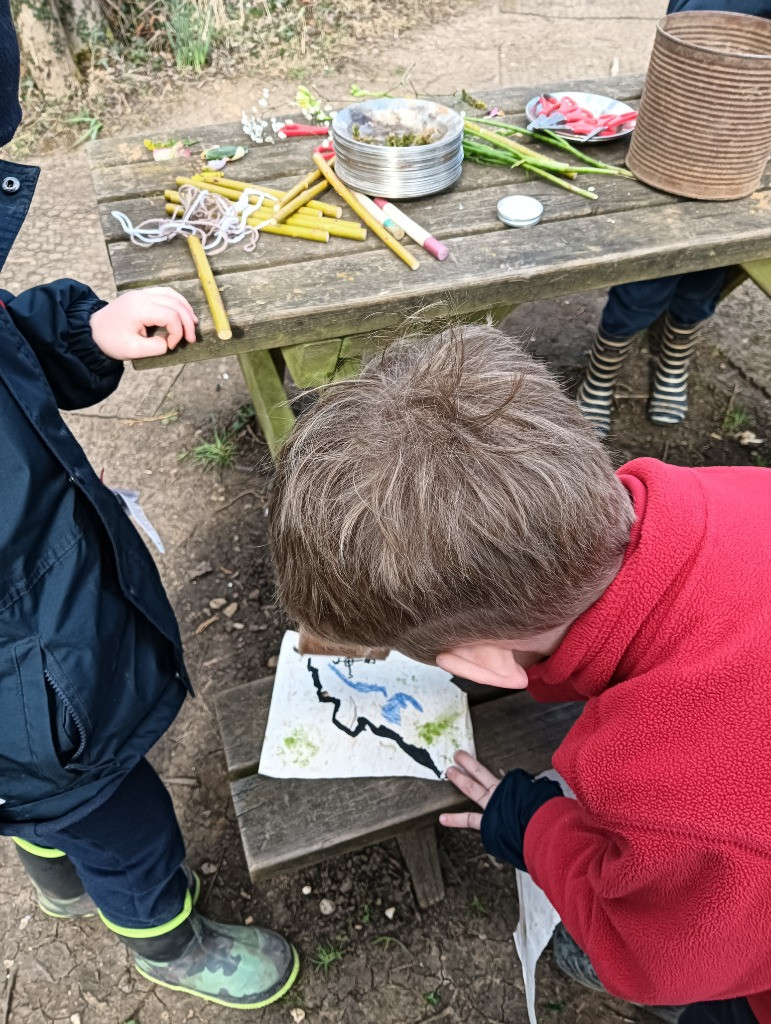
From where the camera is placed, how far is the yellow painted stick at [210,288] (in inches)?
55.4

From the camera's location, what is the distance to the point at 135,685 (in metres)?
1.22

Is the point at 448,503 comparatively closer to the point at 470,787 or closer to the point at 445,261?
the point at 470,787

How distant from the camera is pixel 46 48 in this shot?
444cm

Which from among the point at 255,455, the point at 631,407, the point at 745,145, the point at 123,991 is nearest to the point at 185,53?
the point at 255,455

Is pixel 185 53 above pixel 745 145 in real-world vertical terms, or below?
below

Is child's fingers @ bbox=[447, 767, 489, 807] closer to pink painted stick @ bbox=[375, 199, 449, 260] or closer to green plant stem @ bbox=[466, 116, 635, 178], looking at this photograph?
pink painted stick @ bbox=[375, 199, 449, 260]

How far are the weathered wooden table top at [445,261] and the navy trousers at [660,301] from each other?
549 mm

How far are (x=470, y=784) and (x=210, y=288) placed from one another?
111 cm

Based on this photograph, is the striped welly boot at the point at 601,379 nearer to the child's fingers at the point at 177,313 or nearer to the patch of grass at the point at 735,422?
the patch of grass at the point at 735,422

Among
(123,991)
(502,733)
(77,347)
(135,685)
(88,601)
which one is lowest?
(123,991)

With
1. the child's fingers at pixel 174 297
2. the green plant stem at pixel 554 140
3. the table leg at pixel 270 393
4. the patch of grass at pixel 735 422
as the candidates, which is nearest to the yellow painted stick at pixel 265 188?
the table leg at pixel 270 393

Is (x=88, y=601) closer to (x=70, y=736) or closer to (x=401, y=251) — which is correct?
(x=70, y=736)

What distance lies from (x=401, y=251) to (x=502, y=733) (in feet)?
3.45

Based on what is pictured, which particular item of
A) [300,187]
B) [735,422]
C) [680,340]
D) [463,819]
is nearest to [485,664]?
[463,819]
